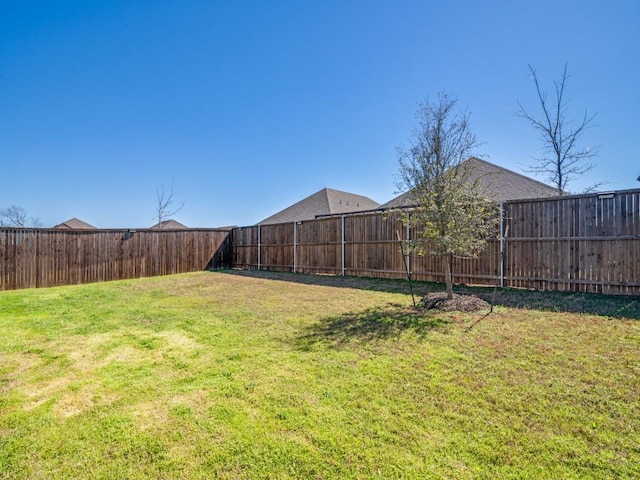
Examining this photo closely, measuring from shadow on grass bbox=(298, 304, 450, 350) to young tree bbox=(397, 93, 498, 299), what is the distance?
1.20 meters

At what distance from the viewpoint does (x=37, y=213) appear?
37.5 meters

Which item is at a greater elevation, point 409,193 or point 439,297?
point 409,193

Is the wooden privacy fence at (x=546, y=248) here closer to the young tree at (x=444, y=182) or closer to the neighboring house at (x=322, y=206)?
the young tree at (x=444, y=182)

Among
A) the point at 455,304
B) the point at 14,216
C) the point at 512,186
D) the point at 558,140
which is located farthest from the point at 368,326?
the point at 14,216

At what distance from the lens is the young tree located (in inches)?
218

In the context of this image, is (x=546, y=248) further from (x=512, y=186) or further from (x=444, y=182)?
(x=512, y=186)

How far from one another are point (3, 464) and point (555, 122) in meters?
14.7

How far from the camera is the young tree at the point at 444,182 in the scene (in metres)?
5.54

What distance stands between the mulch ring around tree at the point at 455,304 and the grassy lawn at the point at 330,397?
0.42 meters

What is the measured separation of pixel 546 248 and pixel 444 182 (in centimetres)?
314

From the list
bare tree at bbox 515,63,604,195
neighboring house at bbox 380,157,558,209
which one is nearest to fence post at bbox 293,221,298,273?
neighboring house at bbox 380,157,558,209

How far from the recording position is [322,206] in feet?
59.3

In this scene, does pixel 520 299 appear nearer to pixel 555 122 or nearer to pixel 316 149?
pixel 555 122

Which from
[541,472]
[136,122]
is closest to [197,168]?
[136,122]
